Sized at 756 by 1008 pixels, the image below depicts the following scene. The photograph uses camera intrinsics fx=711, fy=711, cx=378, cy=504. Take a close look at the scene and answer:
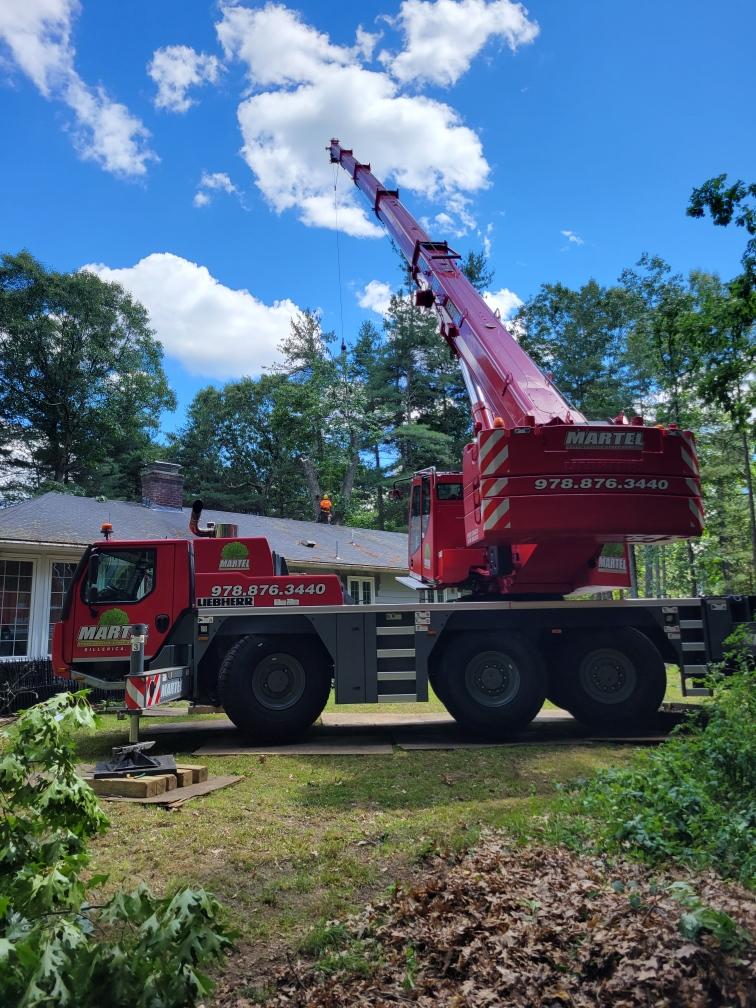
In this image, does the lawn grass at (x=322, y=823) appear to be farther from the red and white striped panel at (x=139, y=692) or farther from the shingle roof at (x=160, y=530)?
the shingle roof at (x=160, y=530)

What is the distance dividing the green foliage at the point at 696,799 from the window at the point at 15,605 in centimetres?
1153

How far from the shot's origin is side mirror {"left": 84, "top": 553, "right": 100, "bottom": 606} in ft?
28.3

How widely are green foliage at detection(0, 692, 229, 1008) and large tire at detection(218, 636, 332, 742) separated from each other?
5513mm

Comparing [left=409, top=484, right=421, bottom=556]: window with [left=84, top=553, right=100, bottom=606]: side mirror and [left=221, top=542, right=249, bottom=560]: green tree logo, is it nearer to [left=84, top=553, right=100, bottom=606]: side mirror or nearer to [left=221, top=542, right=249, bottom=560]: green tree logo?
[left=221, top=542, right=249, bottom=560]: green tree logo

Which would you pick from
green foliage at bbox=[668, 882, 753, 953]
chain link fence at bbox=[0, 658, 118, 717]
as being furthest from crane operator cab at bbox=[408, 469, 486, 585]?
green foliage at bbox=[668, 882, 753, 953]

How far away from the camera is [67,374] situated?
111ft

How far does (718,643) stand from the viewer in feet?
29.7

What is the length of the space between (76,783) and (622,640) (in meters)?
7.50

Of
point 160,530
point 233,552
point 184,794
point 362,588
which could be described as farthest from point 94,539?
point 362,588

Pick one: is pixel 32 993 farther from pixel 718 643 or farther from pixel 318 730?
pixel 718 643

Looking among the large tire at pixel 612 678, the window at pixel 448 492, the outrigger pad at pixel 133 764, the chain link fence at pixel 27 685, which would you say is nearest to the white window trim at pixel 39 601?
the chain link fence at pixel 27 685

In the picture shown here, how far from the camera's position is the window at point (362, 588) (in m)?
22.0

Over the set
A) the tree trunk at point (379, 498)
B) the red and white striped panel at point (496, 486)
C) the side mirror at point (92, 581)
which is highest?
the tree trunk at point (379, 498)

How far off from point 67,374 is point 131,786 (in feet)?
103
